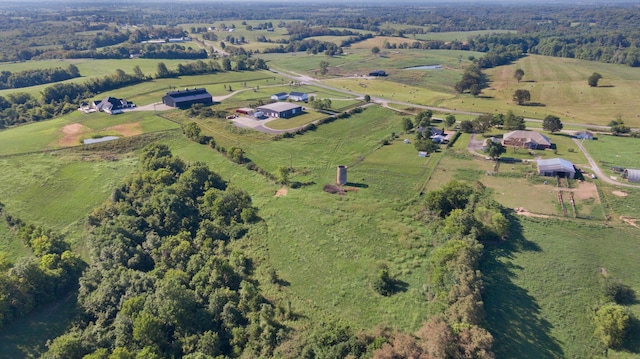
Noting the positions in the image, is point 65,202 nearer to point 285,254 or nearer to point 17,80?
point 285,254

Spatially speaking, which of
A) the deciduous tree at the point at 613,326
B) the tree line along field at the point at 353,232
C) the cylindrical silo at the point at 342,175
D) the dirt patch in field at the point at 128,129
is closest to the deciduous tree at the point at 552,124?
the tree line along field at the point at 353,232

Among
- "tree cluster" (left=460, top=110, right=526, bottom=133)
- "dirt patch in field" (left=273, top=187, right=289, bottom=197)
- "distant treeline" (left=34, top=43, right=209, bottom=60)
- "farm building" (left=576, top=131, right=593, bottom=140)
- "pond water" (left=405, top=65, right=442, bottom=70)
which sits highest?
"distant treeline" (left=34, top=43, right=209, bottom=60)

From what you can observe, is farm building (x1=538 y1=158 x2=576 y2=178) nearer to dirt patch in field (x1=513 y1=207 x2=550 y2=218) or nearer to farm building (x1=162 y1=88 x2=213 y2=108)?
dirt patch in field (x1=513 y1=207 x2=550 y2=218)

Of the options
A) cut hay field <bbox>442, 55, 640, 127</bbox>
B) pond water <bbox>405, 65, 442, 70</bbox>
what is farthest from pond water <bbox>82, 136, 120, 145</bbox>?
pond water <bbox>405, 65, 442, 70</bbox>

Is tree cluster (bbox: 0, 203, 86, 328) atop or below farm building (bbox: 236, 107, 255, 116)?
below

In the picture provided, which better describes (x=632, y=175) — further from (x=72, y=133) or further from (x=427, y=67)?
(x=427, y=67)

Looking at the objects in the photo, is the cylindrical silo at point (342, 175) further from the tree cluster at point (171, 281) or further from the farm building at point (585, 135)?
the farm building at point (585, 135)
